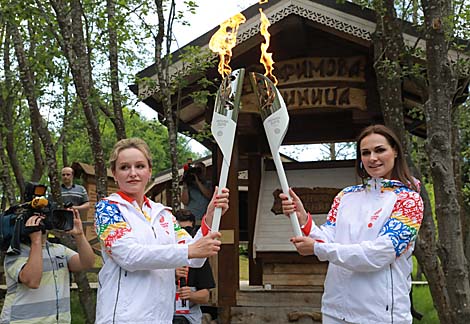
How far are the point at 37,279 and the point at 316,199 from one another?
6152 millimetres

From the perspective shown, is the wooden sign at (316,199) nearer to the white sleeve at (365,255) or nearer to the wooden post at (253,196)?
the wooden post at (253,196)

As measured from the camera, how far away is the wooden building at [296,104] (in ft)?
24.3

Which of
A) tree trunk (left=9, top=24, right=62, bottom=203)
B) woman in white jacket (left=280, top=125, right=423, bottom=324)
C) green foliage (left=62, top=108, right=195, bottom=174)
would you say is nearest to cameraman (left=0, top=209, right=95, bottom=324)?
woman in white jacket (left=280, top=125, right=423, bottom=324)

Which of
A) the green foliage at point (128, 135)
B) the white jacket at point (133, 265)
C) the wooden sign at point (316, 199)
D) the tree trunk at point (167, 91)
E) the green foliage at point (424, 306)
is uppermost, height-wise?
the green foliage at point (128, 135)

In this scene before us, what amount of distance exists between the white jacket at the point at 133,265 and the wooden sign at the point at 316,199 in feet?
20.3

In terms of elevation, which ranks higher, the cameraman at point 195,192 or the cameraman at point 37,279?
the cameraman at point 195,192

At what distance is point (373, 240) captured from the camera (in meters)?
3.00

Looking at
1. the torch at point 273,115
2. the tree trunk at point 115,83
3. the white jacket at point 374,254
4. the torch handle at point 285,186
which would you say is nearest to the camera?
the white jacket at point 374,254

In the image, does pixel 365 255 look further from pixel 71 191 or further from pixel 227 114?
pixel 71 191

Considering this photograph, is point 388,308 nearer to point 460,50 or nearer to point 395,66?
point 395,66

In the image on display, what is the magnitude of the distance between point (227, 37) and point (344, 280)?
189 centimetres

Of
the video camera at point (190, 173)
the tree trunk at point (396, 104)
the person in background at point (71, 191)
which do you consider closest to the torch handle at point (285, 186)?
the tree trunk at point (396, 104)

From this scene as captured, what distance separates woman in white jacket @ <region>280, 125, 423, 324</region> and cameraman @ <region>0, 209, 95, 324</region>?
1.56 m

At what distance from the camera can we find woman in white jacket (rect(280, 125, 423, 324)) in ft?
9.63
